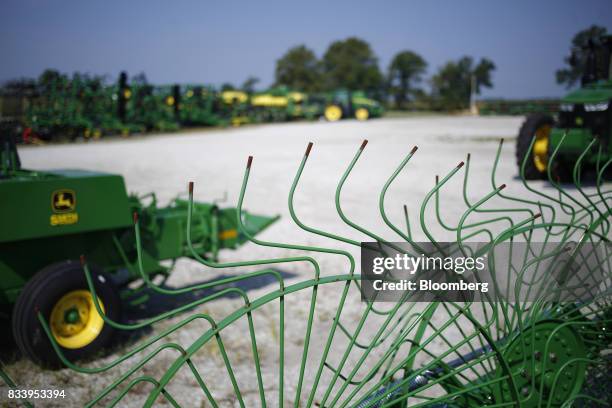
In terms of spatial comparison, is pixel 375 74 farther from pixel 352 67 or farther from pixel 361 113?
pixel 361 113

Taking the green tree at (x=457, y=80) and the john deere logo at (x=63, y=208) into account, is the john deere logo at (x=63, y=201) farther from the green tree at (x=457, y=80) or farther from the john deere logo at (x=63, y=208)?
the green tree at (x=457, y=80)

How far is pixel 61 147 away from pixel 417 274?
55.7 feet

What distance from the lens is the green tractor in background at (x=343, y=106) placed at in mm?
33125

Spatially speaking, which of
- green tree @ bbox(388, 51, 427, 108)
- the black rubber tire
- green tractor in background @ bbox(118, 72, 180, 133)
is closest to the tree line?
green tree @ bbox(388, 51, 427, 108)

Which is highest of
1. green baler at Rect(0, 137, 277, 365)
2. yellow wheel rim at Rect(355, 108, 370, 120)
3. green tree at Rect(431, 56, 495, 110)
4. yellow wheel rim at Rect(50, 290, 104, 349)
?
green tree at Rect(431, 56, 495, 110)

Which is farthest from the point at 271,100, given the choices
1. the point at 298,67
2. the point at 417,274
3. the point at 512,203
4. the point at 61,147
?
the point at 298,67

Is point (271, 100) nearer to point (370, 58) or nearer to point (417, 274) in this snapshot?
point (417, 274)

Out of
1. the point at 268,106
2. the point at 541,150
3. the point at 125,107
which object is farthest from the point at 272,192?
the point at 268,106

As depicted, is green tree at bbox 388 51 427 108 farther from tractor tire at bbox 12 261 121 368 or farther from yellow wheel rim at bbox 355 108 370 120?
tractor tire at bbox 12 261 121 368

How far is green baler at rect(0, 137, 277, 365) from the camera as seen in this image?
293 cm

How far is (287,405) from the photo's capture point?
268cm

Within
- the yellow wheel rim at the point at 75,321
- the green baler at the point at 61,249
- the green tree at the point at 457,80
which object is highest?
the green tree at the point at 457,80

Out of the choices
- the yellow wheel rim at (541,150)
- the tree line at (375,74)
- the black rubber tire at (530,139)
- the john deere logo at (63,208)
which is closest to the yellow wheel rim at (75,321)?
the john deere logo at (63,208)

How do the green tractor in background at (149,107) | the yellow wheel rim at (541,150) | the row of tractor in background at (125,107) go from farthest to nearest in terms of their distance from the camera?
the green tractor in background at (149,107), the row of tractor in background at (125,107), the yellow wheel rim at (541,150)
